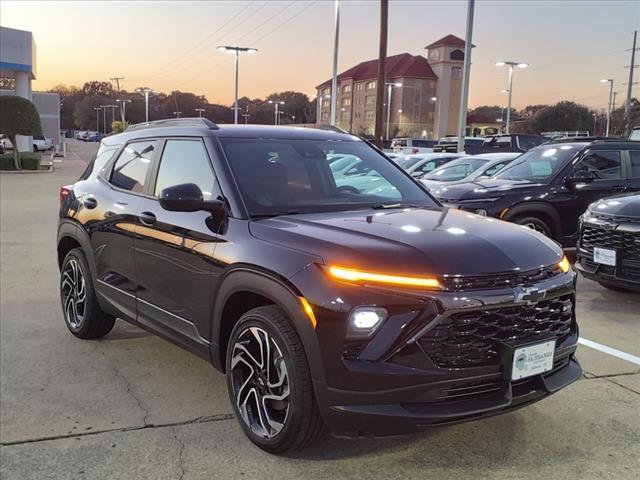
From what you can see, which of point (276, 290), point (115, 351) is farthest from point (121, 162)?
→ point (276, 290)

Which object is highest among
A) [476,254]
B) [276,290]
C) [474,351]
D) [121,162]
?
[121,162]

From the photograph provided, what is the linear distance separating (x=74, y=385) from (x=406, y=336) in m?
2.64

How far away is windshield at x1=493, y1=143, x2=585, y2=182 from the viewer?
8852 mm

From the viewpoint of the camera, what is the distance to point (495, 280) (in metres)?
2.78

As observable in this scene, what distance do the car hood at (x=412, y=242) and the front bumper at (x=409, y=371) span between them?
14 cm

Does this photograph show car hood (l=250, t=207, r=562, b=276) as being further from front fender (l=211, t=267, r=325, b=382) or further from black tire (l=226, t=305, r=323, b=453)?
black tire (l=226, t=305, r=323, b=453)

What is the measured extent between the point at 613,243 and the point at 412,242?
13.2 ft

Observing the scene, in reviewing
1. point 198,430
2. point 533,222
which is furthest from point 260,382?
point 533,222

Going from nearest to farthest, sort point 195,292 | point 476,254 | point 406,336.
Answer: point 406,336 < point 476,254 < point 195,292

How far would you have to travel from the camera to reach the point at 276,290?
296cm

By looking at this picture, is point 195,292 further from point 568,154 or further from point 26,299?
point 568,154

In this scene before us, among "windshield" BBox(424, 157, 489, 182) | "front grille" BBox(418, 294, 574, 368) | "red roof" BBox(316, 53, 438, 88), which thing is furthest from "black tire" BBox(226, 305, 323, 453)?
"red roof" BBox(316, 53, 438, 88)

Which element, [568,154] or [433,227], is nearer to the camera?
[433,227]

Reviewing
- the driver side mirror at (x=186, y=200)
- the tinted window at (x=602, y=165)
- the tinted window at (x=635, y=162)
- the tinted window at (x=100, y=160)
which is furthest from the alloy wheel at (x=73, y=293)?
the tinted window at (x=635, y=162)
